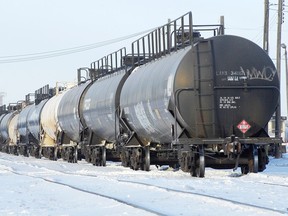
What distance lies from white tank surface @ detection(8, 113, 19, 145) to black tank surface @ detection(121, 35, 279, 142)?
32.0 m

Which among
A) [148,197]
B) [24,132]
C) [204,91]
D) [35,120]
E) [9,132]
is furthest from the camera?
[9,132]

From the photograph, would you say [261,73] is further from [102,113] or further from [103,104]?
[102,113]

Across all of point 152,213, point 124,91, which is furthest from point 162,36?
point 152,213

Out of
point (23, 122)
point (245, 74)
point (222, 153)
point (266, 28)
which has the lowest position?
point (222, 153)

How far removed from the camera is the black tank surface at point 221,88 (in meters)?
16.3

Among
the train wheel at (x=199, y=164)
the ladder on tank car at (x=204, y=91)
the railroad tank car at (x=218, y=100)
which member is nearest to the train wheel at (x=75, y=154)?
the railroad tank car at (x=218, y=100)

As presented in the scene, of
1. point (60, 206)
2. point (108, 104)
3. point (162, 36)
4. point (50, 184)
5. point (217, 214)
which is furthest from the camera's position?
point (108, 104)

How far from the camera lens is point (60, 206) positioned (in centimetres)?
1066

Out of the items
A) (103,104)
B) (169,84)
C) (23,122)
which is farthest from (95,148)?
(23,122)

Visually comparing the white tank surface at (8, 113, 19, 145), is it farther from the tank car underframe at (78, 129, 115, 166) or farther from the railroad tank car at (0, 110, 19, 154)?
the tank car underframe at (78, 129, 115, 166)

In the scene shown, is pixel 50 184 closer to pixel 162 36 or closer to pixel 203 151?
pixel 203 151

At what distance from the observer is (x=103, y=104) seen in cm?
2433

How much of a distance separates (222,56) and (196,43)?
2.47ft

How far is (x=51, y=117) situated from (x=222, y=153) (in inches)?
764
